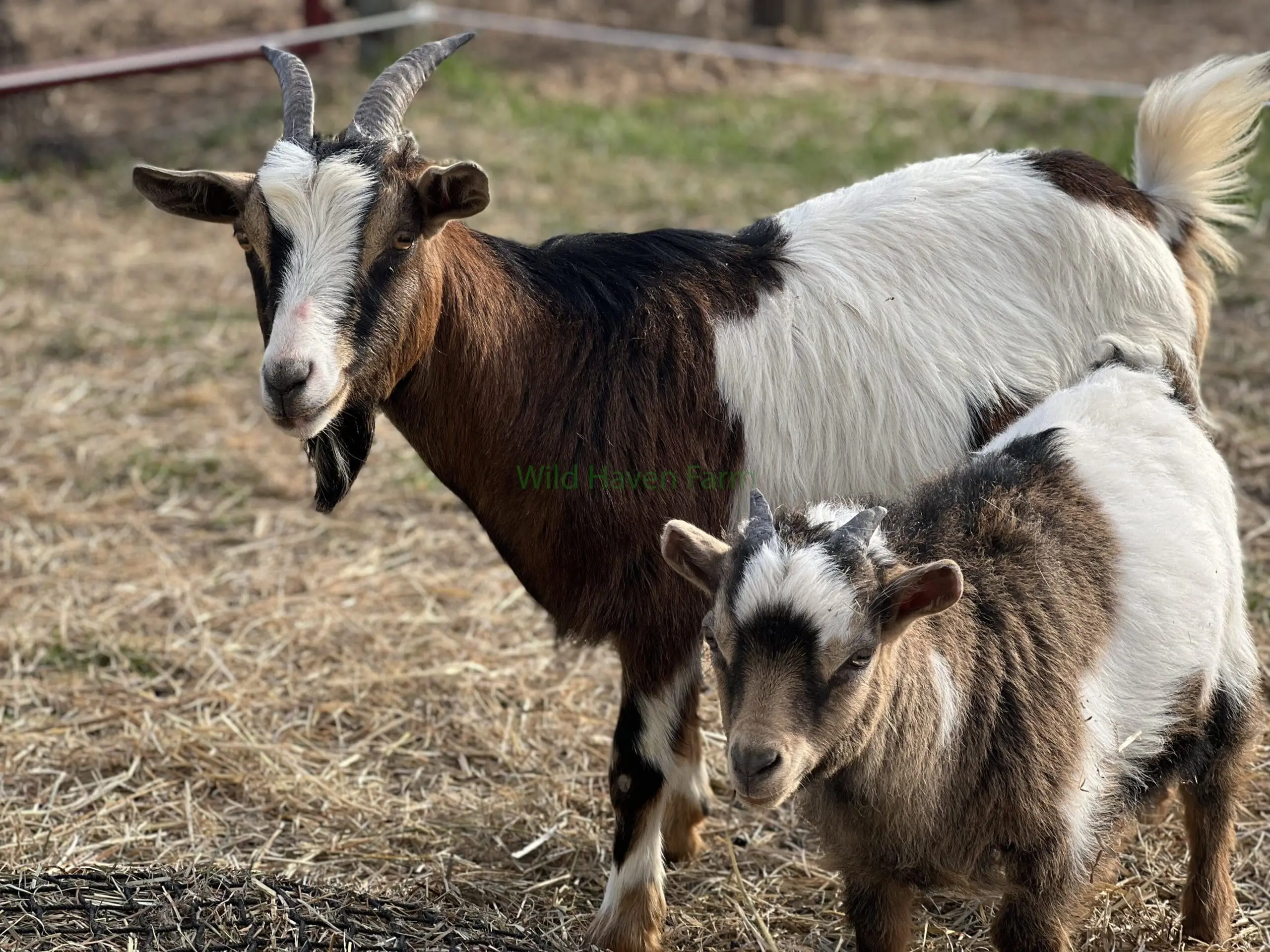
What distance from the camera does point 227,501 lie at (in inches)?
251

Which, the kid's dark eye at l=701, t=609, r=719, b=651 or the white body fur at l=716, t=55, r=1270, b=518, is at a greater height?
the white body fur at l=716, t=55, r=1270, b=518

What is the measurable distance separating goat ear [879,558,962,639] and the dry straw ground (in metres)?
1.25

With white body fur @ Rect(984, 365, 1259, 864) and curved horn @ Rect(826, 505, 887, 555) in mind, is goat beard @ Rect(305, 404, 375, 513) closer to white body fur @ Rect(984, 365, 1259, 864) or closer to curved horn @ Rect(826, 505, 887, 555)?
curved horn @ Rect(826, 505, 887, 555)

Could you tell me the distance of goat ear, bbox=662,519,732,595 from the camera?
3.13m

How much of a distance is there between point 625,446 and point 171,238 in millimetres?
6374

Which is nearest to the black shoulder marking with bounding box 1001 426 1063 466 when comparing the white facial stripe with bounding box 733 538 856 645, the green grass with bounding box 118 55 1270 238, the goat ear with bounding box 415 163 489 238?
the white facial stripe with bounding box 733 538 856 645

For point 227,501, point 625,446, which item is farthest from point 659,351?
point 227,501

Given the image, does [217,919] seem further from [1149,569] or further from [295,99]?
[1149,569]

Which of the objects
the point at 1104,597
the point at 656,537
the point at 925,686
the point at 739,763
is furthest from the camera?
the point at 656,537

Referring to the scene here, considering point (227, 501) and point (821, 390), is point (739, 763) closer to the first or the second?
point (821, 390)

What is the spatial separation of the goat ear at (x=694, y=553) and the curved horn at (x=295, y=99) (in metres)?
1.42

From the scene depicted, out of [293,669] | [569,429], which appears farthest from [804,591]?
[293,669]

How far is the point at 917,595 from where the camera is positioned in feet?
9.56

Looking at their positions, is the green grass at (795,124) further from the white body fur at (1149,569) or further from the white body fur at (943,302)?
the white body fur at (1149,569)
